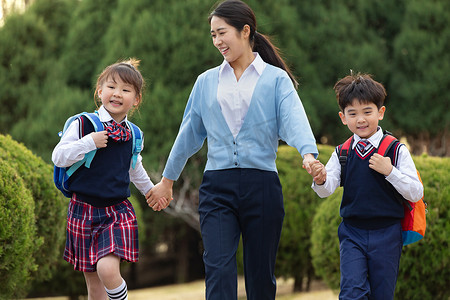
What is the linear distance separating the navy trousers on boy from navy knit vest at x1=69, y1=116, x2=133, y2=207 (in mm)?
1487

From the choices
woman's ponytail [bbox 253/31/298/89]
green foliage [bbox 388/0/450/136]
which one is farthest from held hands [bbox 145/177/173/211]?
green foliage [bbox 388/0/450/136]

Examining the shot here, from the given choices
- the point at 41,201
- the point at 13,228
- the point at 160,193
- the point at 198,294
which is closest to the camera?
the point at 160,193

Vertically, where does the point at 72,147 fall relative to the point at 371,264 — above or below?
above

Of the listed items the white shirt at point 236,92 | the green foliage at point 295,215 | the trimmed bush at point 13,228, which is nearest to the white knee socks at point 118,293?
the white shirt at point 236,92

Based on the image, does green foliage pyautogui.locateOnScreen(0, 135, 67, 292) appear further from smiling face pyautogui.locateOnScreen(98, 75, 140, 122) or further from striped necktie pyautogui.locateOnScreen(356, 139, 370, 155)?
striped necktie pyautogui.locateOnScreen(356, 139, 370, 155)

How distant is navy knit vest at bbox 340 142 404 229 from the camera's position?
12.2ft

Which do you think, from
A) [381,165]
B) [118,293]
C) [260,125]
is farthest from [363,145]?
[118,293]

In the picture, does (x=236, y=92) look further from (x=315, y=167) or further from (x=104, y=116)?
(x=104, y=116)

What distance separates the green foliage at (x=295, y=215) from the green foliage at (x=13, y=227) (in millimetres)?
3833

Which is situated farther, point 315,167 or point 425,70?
point 425,70

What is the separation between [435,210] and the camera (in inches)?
229

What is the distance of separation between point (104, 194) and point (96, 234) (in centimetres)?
26

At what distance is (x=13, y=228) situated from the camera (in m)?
4.77

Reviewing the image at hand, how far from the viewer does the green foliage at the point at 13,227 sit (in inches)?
185
